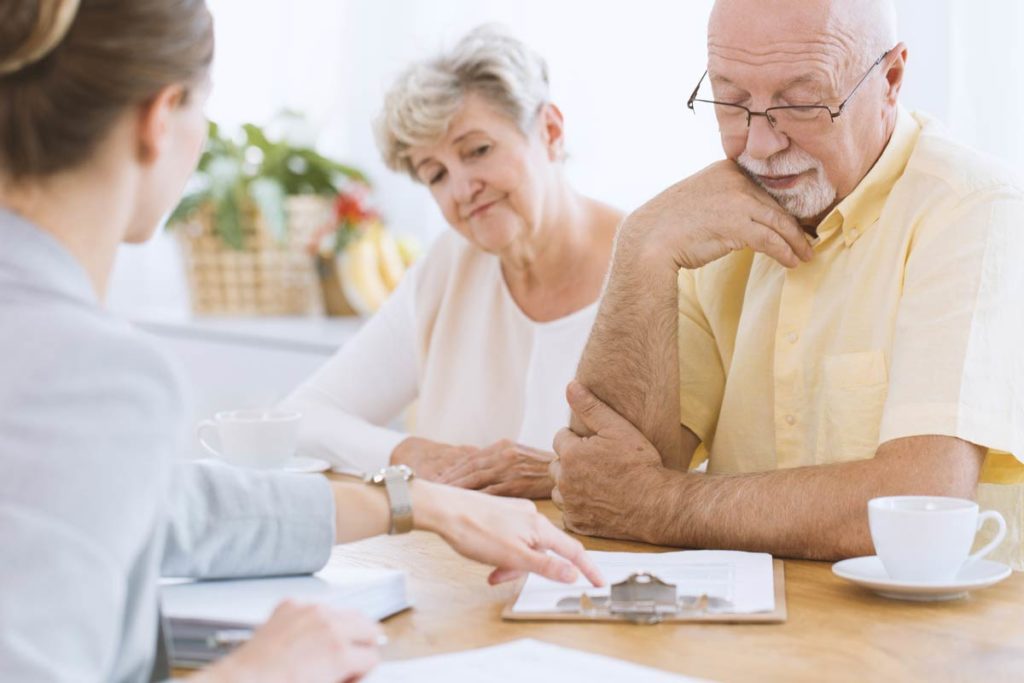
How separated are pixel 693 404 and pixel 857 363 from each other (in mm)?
293

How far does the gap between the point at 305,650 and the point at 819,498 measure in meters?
0.65

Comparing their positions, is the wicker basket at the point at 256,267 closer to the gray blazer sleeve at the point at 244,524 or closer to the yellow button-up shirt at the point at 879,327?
the yellow button-up shirt at the point at 879,327

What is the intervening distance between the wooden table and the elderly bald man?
0.16 meters

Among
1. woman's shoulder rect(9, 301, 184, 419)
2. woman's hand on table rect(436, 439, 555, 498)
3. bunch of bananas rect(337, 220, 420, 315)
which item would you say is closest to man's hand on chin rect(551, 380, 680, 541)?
woman's hand on table rect(436, 439, 555, 498)

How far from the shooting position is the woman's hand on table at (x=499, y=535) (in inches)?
48.5

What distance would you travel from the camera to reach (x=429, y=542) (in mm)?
1502

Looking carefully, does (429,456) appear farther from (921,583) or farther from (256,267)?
(256,267)

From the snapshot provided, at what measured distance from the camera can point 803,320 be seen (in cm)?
168

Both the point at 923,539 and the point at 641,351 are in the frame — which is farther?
the point at 641,351

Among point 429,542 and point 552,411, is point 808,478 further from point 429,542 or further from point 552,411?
point 552,411

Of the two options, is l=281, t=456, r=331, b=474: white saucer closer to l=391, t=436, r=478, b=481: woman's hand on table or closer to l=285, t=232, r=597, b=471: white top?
l=391, t=436, r=478, b=481: woman's hand on table

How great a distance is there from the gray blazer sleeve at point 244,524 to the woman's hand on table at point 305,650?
0.79 ft

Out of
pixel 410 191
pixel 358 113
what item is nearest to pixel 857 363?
pixel 410 191

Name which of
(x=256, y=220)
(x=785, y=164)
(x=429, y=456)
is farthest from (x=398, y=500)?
(x=256, y=220)
